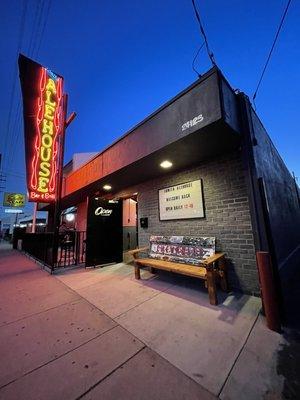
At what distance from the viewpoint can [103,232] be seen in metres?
6.39

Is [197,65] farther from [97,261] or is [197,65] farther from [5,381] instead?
[97,261]

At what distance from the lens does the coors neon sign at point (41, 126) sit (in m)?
6.48

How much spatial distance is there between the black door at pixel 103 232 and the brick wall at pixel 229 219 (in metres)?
2.62

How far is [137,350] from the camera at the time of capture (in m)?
2.08

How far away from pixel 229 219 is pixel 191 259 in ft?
4.05

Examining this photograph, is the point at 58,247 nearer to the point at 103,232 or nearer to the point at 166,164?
the point at 103,232

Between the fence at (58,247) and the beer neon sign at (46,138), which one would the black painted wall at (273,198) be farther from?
the beer neon sign at (46,138)

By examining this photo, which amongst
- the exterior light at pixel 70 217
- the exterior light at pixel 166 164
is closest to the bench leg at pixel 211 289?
the exterior light at pixel 166 164

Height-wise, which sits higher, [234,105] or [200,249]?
[234,105]

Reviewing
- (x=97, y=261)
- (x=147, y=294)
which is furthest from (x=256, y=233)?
(x=97, y=261)

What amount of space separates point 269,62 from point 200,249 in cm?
504

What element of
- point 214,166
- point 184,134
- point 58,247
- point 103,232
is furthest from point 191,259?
point 58,247

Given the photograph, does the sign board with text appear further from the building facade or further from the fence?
the building facade

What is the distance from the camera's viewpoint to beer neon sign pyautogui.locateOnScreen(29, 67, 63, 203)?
6.80m
